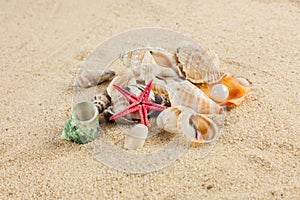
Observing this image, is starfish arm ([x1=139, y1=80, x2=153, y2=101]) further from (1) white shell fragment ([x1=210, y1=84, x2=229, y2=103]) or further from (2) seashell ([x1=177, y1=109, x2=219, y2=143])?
(1) white shell fragment ([x1=210, y1=84, x2=229, y2=103])

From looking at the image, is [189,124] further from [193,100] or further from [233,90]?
[233,90]

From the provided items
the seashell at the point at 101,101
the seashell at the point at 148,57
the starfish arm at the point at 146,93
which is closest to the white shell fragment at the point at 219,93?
the seashell at the point at 148,57

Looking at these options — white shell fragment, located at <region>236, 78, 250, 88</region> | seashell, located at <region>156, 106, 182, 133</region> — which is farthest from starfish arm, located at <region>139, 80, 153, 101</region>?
white shell fragment, located at <region>236, 78, 250, 88</region>

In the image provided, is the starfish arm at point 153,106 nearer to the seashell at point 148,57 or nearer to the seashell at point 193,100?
the seashell at point 193,100

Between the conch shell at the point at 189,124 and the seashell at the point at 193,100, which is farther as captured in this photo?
the seashell at the point at 193,100

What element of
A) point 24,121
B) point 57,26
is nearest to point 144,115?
point 24,121

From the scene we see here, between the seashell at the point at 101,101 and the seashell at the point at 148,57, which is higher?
the seashell at the point at 148,57

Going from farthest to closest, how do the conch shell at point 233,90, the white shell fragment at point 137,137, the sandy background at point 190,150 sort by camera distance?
the conch shell at point 233,90 < the white shell fragment at point 137,137 < the sandy background at point 190,150

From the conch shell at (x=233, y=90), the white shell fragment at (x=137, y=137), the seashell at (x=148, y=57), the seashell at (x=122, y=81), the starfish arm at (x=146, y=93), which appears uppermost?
the seashell at (x=148, y=57)
